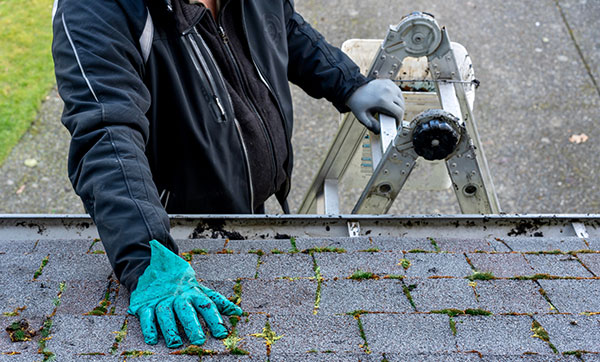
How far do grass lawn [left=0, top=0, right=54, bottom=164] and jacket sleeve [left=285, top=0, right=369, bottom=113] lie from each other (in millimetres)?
3471

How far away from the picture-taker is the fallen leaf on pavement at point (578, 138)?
5.40 meters

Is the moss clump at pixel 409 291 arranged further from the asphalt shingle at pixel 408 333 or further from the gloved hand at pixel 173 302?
the gloved hand at pixel 173 302

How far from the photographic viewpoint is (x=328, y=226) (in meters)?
2.31

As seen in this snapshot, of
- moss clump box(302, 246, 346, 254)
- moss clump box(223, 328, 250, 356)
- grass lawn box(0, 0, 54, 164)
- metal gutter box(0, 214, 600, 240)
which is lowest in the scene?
moss clump box(223, 328, 250, 356)

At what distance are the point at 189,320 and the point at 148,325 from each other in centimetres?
12

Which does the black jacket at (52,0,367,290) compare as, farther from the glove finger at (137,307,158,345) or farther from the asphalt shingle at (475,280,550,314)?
the asphalt shingle at (475,280,550,314)

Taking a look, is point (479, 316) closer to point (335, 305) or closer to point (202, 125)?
A: point (335, 305)

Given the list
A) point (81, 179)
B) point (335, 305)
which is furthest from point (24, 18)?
point (335, 305)

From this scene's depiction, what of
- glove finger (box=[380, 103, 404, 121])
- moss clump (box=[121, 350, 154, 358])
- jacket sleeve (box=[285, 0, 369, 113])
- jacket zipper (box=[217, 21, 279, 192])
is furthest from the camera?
jacket sleeve (box=[285, 0, 369, 113])

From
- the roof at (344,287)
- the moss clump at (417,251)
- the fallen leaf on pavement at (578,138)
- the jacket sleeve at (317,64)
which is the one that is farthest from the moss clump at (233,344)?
the fallen leaf on pavement at (578,138)

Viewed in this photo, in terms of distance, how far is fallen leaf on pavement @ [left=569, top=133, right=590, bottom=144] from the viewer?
540cm

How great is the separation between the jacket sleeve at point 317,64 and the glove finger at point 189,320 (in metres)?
1.53

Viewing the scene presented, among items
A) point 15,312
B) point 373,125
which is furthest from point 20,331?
point 373,125

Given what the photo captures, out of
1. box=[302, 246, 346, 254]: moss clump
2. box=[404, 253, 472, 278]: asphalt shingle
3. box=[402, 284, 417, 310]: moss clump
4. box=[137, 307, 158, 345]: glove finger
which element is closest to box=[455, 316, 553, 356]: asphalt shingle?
box=[402, 284, 417, 310]: moss clump
